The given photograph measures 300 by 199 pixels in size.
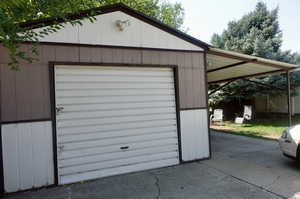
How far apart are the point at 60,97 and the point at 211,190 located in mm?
2980

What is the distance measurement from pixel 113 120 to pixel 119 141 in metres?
0.44

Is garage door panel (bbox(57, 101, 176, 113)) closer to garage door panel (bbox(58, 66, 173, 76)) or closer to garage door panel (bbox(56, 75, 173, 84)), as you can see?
garage door panel (bbox(56, 75, 173, 84))

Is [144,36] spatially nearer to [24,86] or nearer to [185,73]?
[185,73]

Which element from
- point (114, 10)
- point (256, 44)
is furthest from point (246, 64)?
point (256, 44)

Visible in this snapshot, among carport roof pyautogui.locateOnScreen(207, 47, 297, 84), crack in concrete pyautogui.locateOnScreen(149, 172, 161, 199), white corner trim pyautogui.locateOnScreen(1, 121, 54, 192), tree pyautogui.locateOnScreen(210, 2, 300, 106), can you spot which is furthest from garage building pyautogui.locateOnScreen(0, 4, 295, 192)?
tree pyautogui.locateOnScreen(210, 2, 300, 106)

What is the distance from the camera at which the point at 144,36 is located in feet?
13.7

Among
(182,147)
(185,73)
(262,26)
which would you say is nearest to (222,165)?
(182,147)

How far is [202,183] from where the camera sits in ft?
11.0

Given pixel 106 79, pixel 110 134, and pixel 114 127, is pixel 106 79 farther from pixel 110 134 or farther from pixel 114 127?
pixel 110 134

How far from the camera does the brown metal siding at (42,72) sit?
322 cm

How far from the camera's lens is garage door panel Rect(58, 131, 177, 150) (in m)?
3.65

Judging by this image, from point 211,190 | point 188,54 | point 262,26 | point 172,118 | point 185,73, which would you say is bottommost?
point 211,190

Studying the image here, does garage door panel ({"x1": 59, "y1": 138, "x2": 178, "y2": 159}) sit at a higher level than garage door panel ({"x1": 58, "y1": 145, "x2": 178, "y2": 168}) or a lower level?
higher

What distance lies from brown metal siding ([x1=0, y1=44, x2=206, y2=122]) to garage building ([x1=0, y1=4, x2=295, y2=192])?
1 cm
